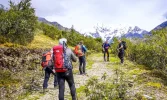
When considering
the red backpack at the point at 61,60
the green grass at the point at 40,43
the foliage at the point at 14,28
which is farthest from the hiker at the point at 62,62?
the green grass at the point at 40,43

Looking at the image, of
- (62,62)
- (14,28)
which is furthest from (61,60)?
(14,28)

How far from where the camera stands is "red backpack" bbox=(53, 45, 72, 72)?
10859mm

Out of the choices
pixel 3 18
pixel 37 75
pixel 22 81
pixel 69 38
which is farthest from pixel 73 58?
pixel 69 38

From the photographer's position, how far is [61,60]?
10.9m

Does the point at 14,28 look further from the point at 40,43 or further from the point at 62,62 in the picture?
the point at 62,62

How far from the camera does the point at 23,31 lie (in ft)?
85.6

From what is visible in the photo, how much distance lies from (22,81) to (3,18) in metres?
8.70

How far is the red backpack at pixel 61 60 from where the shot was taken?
1086cm

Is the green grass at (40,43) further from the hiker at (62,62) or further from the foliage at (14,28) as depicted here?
the hiker at (62,62)

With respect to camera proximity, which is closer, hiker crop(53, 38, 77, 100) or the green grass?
hiker crop(53, 38, 77, 100)

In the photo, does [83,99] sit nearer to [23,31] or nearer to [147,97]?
[147,97]

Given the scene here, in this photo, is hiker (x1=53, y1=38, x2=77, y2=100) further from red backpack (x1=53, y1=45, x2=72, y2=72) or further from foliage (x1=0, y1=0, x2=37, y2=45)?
foliage (x1=0, y1=0, x2=37, y2=45)

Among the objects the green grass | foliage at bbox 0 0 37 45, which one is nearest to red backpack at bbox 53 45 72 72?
foliage at bbox 0 0 37 45

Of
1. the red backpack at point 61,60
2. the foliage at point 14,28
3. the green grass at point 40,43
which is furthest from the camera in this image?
the green grass at point 40,43
